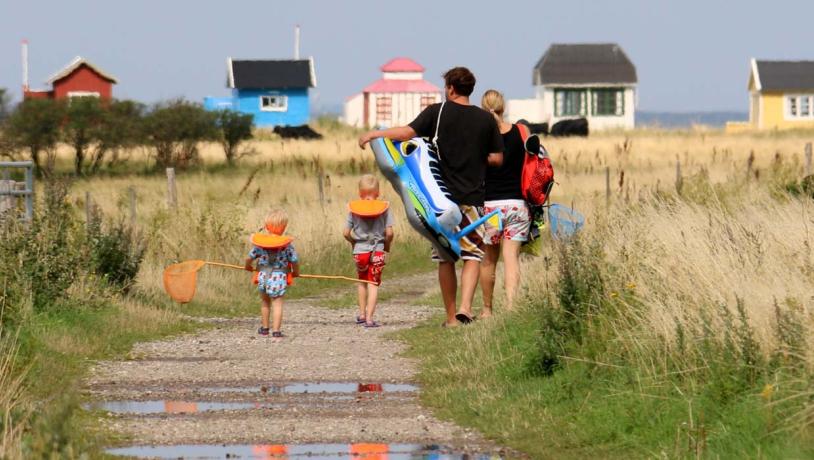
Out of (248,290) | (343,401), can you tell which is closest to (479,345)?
(343,401)

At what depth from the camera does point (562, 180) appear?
35.9 meters

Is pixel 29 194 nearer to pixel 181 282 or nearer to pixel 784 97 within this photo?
pixel 181 282

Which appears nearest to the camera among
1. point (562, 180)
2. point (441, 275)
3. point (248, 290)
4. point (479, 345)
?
point (479, 345)

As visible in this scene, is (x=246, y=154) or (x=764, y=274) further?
(x=246, y=154)

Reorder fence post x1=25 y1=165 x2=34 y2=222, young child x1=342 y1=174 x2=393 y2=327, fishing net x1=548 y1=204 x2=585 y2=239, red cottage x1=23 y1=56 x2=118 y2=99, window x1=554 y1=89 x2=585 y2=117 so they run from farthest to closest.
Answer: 1. window x1=554 y1=89 x2=585 y2=117
2. red cottage x1=23 y1=56 x2=118 y2=99
3. fence post x1=25 y1=165 x2=34 y2=222
4. young child x1=342 y1=174 x2=393 y2=327
5. fishing net x1=548 y1=204 x2=585 y2=239

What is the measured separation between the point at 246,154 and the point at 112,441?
144 feet

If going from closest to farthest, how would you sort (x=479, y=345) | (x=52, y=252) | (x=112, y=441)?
(x=112, y=441) → (x=479, y=345) → (x=52, y=252)

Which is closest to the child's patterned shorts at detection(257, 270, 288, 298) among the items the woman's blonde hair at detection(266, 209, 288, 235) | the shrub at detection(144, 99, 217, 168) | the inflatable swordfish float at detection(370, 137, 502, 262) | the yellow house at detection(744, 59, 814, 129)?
the woman's blonde hair at detection(266, 209, 288, 235)

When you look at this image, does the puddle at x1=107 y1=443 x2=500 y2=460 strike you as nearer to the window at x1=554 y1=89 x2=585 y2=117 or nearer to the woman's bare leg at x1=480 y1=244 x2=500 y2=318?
the woman's bare leg at x1=480 y1=244 x2=500 y2=318

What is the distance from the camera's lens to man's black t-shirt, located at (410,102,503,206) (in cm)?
1262

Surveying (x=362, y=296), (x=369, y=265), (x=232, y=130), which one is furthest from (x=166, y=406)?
(x=232, y=130)

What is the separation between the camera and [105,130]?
49062 millimetres

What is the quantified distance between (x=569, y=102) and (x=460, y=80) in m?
79.9

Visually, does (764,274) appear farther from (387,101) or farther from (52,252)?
(387,101)
